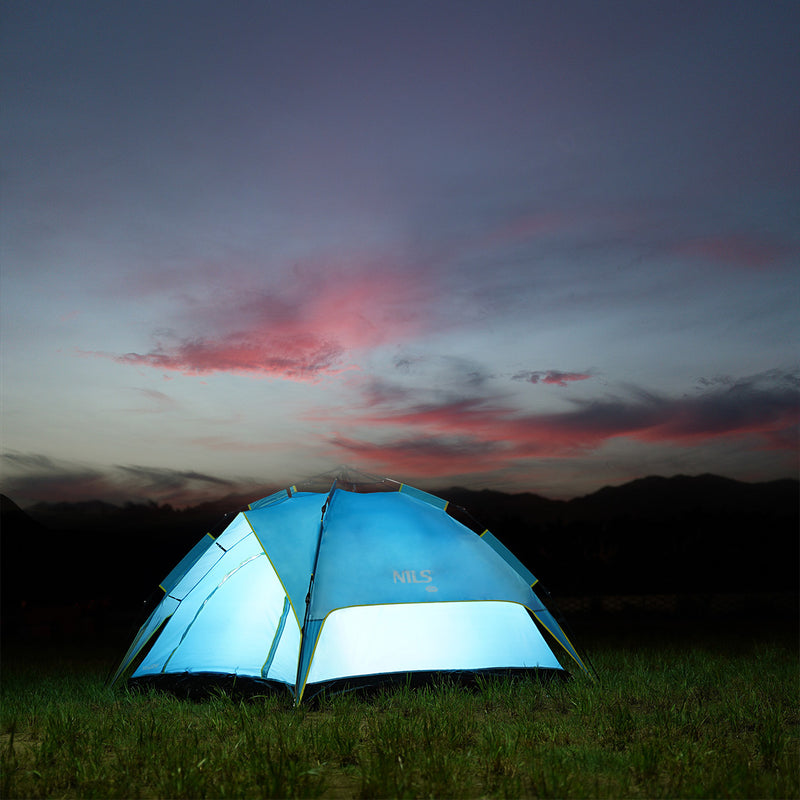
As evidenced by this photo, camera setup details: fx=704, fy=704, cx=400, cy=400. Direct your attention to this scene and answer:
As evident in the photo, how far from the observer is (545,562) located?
23.1 metres

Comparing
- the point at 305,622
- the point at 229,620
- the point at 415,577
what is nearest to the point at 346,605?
the point at 305,622

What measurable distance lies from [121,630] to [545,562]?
12946 mm

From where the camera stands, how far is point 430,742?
4527mm

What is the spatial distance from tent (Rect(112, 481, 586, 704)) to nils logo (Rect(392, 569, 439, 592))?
0.01 m

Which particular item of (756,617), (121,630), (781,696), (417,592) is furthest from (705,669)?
(121,630)

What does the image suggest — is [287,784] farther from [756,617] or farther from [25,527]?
[25,527]

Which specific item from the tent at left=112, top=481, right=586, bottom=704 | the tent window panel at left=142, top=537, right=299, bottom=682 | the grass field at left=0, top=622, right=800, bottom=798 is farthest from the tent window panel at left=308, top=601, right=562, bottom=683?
the tent window panel at left=142, top=537, right=299, bottom=682

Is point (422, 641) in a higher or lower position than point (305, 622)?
lower

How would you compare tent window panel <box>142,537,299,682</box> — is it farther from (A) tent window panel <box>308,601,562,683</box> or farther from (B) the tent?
(A) tent window panel <box>308,601,562,683</box>

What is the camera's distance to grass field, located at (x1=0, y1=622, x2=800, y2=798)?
12.5 feet

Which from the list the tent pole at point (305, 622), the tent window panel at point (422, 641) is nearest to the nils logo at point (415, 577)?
the tent window panel at point (422, 641)

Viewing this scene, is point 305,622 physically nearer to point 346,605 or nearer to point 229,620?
point 346,605

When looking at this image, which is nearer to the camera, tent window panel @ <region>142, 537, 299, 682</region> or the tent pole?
the tent pole

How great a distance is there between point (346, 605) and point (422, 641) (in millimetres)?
822
